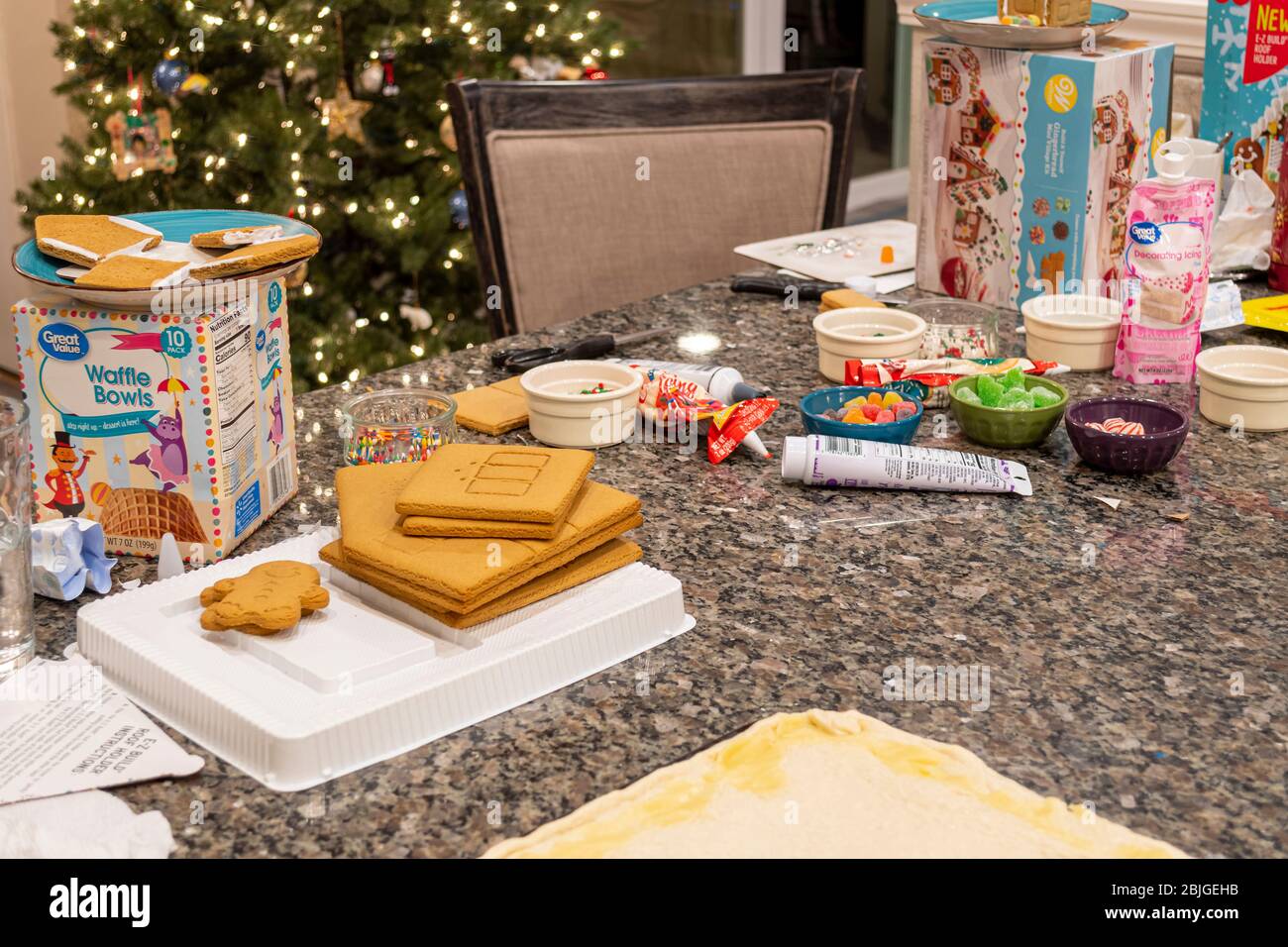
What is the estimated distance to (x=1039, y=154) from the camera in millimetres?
1586

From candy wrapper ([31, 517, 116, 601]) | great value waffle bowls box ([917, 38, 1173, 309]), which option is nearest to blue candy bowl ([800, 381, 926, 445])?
great value waffle bowls box ([917, 38, 1173, 309])

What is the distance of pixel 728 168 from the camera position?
2.12 meters

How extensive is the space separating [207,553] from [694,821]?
1.61 feet

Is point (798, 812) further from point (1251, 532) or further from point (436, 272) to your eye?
point (436, 272)

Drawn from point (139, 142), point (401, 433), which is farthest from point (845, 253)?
point (139, 142)

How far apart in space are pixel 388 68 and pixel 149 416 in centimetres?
217

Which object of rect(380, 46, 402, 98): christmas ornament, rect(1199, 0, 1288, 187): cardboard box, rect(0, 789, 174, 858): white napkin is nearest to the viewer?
rect(0, 789, 174, 858): white napkin

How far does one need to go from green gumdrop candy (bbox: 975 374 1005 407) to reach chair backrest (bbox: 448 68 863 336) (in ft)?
2.80

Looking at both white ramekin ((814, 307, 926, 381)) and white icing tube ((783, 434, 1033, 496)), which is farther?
white ramekin ((814, 307, 926, 381))

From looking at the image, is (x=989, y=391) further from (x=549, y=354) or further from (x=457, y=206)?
(x=457, y=206)

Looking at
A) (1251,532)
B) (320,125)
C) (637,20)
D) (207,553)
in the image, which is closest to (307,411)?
(207,553)

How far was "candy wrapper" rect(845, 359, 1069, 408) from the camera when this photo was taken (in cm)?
141

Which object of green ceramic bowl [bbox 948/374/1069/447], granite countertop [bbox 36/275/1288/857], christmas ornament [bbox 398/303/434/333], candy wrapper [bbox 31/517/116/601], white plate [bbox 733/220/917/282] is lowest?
christmas ornament [bbox 398/303/434/333]

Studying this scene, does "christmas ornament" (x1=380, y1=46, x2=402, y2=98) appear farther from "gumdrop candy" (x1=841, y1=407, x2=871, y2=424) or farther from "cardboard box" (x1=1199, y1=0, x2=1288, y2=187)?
"gumdrop candy" (x1=841, y1=407, x2=871, y2=424)
